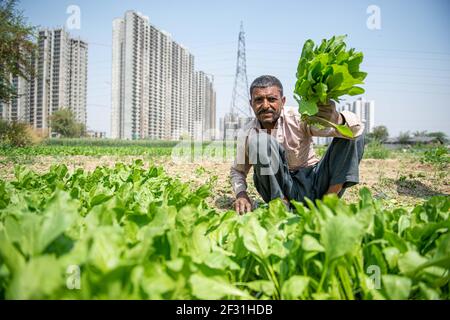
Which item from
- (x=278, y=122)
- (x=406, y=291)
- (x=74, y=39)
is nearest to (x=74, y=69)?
(x=74, y=39)


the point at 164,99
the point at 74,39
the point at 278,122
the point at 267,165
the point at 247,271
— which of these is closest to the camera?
the point at 247,271

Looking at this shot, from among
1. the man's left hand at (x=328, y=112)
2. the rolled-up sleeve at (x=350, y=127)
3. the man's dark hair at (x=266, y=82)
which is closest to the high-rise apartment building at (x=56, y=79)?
the man's dark hair at (x=266, y=82)

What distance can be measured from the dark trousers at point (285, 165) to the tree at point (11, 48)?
606 inches

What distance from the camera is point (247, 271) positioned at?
3.51 ft

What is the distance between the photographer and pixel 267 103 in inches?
104

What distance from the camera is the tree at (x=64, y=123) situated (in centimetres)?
5897

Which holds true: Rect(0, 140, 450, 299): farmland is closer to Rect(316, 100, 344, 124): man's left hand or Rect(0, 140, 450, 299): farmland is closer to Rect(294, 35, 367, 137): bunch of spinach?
Rect(294, 35, 367, 137): bunch of spinach

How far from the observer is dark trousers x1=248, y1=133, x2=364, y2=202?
2.43m

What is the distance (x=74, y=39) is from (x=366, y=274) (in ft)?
107

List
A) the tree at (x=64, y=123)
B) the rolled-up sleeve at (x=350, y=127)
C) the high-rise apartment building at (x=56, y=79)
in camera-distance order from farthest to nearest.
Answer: the tree at (x=64, y=123), the high-rise apartment building at (x=56, y=79), the rolled-up sleeve at (x=350, y=127)

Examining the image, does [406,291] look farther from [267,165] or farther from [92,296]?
[267,165]

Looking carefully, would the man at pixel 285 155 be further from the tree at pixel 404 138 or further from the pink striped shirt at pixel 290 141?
the tree at pixel 404 138

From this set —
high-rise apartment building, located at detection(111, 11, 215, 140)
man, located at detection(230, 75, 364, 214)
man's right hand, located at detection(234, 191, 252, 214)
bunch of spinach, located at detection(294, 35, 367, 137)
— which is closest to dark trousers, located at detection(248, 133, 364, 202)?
man, located at detection(230, 75, 364, 214)

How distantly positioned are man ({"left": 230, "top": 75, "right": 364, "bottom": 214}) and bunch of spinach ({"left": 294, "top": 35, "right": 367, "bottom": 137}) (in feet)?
1.11
